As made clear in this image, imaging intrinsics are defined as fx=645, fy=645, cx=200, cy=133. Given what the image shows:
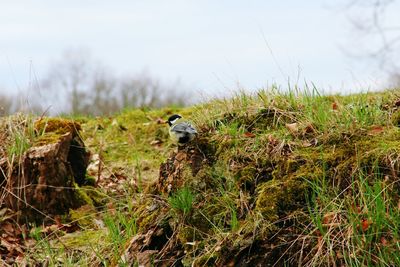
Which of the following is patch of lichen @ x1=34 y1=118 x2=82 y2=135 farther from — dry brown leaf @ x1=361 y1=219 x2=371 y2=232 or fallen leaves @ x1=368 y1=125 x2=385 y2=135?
dry brown leaf @ x1=361 y1=219 x2=371 y2=232

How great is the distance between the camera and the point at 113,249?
4848 millimetres

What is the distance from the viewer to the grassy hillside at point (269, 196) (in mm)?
3982

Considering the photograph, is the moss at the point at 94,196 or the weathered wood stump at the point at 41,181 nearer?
the weathered wood stump at the point at 41,181

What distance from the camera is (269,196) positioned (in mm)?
4336

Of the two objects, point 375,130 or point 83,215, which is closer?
point 375,130

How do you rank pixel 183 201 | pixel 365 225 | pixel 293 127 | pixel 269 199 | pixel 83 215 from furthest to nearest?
1. pixel 83 215
2. pixel 293 127
3. pixel 183 201
4. pixel 269 199
5. pixel 365 225

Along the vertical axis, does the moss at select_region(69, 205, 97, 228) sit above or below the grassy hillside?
below

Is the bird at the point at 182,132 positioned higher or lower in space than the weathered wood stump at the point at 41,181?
higher

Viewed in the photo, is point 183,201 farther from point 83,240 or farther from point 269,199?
point 83,240

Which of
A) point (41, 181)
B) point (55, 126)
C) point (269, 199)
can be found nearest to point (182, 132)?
point (269, 199)

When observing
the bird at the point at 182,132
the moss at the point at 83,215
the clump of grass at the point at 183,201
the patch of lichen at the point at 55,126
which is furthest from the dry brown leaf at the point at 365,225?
the patch of lichen at the point at 55,126

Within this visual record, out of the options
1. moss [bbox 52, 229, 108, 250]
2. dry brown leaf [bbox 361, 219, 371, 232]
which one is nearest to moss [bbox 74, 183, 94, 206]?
moss [bbox 52, 229, 108, 250]

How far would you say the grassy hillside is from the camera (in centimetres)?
398

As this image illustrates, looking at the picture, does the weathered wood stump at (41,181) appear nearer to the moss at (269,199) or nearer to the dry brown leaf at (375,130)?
the moss at (269,199)
